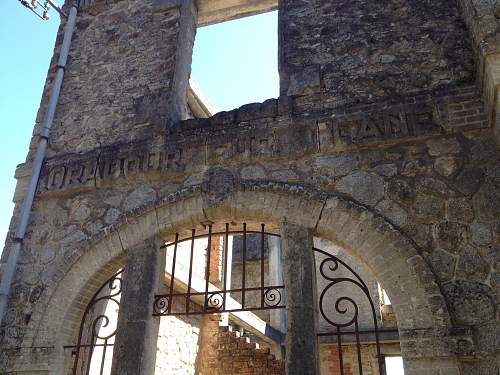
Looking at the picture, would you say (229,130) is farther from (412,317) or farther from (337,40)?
(412,317)

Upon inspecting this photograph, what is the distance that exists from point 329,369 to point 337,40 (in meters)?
7.09

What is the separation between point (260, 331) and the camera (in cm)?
994

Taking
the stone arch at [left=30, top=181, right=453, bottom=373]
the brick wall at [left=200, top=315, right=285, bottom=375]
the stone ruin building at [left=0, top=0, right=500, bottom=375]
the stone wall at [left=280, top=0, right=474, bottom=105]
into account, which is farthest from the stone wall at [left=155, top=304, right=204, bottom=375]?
the stone wall at [left=280, top=0, right=474, bottom=105]

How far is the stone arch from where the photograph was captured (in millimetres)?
3193

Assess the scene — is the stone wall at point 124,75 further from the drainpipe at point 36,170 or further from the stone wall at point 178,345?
the stone wall at point 178,345

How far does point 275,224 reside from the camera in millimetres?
4191

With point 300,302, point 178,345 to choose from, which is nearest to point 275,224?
point 300,302

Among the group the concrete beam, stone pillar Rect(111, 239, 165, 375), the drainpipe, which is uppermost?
the concrete beam

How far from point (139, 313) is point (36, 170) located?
2.12 m

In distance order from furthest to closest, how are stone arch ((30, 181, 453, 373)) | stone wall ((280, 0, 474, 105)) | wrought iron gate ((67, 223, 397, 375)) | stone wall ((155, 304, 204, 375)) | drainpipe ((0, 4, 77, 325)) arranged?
1. stone wall ((155, 304, 204, 375))
2. drainpipe ((0, 4, 77, 325))
3. stone wall ((280, 0, 474, 105))
4. wrought iron gate ((67, 223, 397, 375))
5. stone arch ((30, 181, 453, 373))

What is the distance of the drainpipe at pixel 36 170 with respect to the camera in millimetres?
4434

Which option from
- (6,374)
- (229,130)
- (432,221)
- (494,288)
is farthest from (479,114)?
(6,374)

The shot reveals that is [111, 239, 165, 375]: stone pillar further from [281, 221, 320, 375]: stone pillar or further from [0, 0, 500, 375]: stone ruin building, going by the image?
[281, 221, 320, 375]: stone pillar

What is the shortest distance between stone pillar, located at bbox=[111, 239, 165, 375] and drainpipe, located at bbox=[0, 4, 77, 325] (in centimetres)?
122
